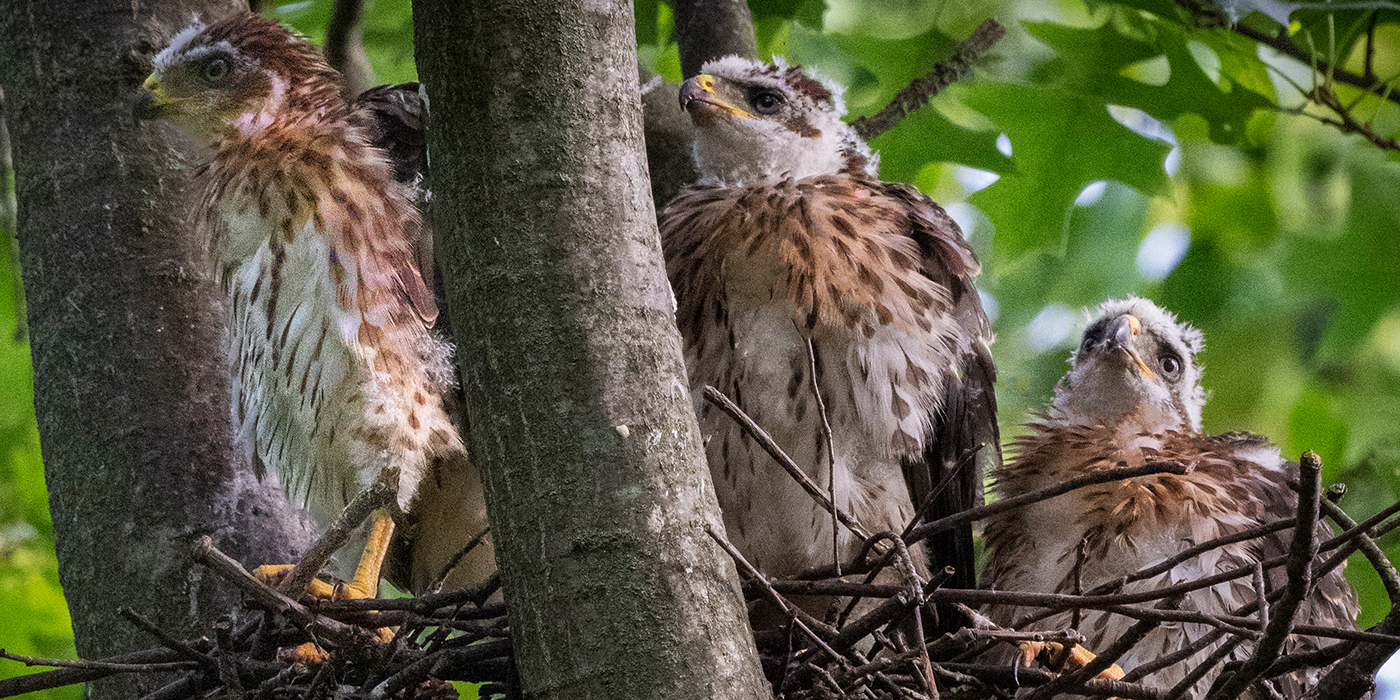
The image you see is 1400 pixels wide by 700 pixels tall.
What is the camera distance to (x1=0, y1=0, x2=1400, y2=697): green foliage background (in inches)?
173

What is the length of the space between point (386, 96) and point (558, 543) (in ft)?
6.01

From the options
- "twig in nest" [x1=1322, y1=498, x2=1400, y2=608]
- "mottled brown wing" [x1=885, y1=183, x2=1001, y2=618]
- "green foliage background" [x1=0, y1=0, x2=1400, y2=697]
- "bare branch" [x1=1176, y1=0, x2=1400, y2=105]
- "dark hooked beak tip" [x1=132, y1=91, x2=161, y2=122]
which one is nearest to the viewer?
"twig in nest" [x1=1322, y1=498, x2=1400, y2=608]

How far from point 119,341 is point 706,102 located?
1.55m

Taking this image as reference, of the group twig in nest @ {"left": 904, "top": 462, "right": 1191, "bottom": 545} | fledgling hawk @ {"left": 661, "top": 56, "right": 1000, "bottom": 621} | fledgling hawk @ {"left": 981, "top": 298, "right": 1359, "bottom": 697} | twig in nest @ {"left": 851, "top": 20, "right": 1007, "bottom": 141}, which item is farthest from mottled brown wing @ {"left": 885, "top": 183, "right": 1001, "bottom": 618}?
twig in nest @ {"left": 904, "top": 462, "right": 1191, "bottom": 545}

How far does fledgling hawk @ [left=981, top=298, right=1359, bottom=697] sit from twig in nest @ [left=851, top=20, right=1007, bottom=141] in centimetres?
93

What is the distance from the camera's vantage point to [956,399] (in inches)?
136

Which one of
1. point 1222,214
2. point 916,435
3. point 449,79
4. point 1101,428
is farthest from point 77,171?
point 1222,214

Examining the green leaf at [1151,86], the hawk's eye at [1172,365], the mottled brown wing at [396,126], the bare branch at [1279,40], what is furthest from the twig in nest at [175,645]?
the bare branch at [1279,40]

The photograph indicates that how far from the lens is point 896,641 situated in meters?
2.52

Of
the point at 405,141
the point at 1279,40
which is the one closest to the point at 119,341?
the point at 405,141

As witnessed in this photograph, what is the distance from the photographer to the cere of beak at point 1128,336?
3.88 metres

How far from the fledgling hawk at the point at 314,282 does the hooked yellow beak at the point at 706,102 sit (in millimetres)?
769

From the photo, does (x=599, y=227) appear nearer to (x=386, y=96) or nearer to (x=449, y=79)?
(x=449, y=79)

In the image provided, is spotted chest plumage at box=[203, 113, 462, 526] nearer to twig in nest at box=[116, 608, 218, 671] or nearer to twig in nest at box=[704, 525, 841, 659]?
twig in nest at box=[116, 608, 218, 671]
